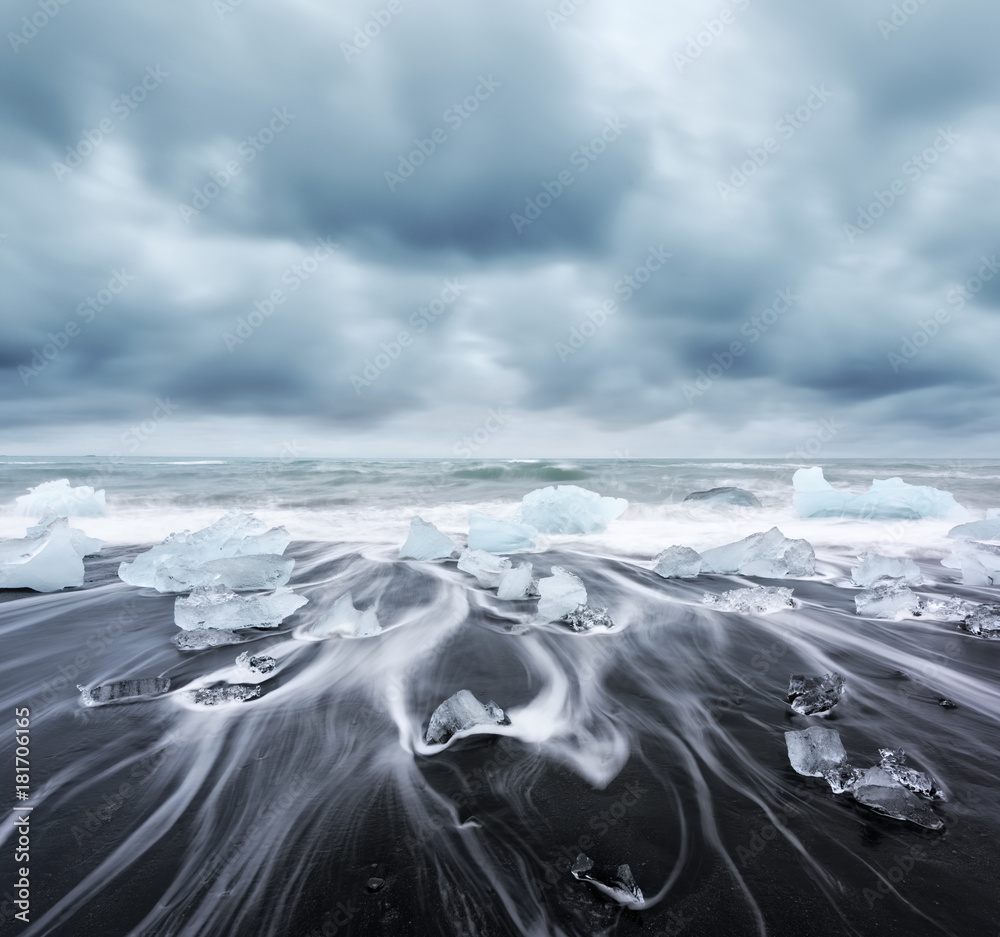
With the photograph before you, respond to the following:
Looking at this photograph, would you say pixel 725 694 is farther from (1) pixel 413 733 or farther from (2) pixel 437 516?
(2) pixel 437 516

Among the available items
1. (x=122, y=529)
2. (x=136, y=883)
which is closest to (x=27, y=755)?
(x=136, y=883)

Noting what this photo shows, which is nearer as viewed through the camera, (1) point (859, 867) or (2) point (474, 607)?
(1) point (859, 867)

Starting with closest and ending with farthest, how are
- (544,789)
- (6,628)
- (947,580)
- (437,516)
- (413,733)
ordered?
(544,789) → (413,733) → (6,628) → (947,580) → (437,516)

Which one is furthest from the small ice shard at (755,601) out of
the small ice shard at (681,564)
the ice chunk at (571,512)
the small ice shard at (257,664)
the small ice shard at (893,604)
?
the ice chunk at (571,512)

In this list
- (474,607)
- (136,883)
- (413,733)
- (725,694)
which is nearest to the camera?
(136,883)

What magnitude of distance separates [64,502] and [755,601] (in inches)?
673

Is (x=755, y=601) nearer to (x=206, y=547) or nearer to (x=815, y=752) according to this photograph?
(x=815, y=752)

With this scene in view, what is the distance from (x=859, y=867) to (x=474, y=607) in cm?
409

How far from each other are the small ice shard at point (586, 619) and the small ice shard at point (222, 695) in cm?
292

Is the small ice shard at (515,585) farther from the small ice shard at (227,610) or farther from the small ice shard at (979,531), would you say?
the small ice shard at (979,531)

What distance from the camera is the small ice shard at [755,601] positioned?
17.2ft

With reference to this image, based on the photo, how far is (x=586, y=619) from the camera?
4.88m

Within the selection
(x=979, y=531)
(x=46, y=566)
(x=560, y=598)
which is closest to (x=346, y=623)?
(x=560, y=598)

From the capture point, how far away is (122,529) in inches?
463
